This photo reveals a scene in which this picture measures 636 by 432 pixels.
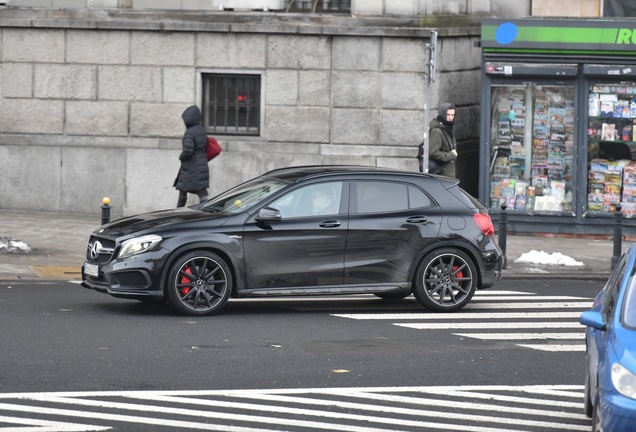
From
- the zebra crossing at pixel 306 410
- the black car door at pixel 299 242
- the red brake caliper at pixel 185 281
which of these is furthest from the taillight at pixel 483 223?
the zebra crossing at pixel 306 410

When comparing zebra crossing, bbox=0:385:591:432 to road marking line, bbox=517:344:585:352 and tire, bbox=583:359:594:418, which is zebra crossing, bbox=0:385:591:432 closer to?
tire, bbox=583:359:594:418

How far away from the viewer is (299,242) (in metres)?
14.2

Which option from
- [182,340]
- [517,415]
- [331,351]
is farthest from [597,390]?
[182,340]

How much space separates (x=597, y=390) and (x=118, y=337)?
549cm

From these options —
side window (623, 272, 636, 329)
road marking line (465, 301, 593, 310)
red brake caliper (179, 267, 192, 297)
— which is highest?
side window (623, 272, 636, 329)

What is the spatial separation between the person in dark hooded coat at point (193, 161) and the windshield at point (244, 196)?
4.97 m

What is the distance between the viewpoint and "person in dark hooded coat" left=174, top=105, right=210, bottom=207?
20250 mm

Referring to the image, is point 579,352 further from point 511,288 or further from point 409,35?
point 409,35

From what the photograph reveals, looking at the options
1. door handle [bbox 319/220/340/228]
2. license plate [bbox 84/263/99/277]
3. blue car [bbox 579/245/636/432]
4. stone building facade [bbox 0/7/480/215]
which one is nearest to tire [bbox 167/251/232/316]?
license plate [bbox 84/263/99/277]

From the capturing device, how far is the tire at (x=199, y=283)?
45.4 feet

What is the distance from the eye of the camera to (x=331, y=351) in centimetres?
1219

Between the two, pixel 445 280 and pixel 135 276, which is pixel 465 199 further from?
pixel 135 276

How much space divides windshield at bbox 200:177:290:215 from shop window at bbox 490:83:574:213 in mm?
8198

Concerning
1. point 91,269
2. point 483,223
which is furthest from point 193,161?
point 483,223
